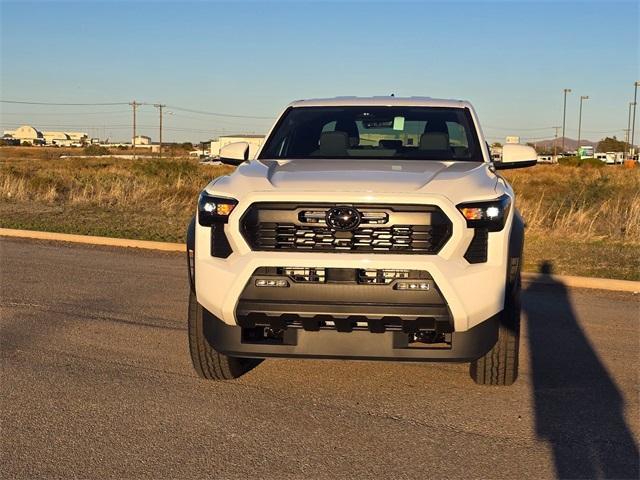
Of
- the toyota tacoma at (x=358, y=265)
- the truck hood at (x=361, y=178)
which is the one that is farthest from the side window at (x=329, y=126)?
the toyota tacoma at (x=358, y=265)

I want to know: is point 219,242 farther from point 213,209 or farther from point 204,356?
point 204,356

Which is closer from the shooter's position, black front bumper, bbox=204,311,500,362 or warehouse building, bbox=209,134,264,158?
black front bumper, bbox=204,311,500,362

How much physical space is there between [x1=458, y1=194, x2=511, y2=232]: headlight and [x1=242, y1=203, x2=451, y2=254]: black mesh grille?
0.12 meters

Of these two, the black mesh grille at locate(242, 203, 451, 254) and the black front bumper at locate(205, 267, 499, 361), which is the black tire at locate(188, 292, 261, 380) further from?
the black mesh grille at locate(242, 203, 451, 254)

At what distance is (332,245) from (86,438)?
5.36 feet

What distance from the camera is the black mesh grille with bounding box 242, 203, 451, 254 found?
13.8 feet

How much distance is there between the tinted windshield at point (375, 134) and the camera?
19.2ft

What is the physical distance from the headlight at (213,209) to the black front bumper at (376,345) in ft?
1.96

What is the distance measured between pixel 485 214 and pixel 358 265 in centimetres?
75

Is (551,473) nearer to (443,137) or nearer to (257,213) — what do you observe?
(257,213)

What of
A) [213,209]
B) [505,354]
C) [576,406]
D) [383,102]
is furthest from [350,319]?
[383,102]

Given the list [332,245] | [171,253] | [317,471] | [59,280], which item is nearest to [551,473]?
[317,471]

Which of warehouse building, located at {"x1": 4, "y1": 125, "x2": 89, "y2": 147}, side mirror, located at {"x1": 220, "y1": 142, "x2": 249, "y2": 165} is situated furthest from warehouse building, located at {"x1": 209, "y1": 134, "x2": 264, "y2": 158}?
warehouse building, located at {"x1": 4, "y1": 125, "x2": 89, "y2": 147}

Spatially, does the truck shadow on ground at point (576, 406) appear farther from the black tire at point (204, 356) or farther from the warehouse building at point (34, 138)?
the warehouse building at point (34, 138)
